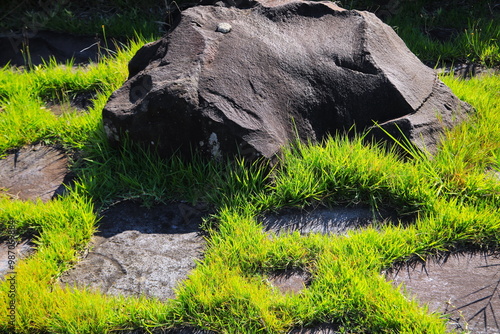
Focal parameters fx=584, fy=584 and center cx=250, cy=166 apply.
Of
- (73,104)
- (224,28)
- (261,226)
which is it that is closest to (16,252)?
(261,226)

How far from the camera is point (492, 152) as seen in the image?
3830mm

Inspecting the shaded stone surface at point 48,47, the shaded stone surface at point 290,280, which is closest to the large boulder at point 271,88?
the shaded stone surface at point 290,280

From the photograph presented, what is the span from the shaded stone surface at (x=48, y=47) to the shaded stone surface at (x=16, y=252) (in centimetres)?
250

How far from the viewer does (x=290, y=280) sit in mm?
3174

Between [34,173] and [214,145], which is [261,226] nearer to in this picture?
[214,145]

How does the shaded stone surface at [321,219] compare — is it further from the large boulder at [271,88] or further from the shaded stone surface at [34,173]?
the shaded stone surface at [34,173]

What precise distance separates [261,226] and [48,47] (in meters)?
3.52

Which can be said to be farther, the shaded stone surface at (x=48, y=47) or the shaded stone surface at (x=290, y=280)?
the shaded stone surface at (x=48, y=47)

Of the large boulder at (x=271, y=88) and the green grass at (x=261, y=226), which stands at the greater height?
the large boulder at (x=271, y=88)

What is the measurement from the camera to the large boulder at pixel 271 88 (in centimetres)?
377

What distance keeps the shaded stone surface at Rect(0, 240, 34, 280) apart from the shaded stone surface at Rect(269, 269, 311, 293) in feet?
4.84

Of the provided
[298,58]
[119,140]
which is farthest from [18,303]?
[298,58]

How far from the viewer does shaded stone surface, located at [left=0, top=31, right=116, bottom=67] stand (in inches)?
224

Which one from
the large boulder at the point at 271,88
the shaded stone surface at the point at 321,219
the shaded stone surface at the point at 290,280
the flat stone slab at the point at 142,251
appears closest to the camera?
the shaded stone surface at the point at 290,280
